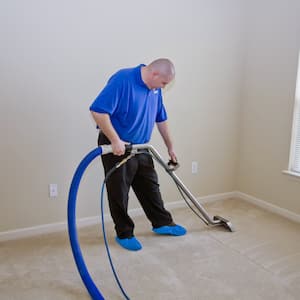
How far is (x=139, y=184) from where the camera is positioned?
101 inches

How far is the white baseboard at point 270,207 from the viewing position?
2.97 metres

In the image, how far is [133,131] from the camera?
2299mm

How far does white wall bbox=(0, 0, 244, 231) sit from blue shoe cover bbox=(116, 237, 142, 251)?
555 millimetres

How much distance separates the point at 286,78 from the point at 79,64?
1868 mm

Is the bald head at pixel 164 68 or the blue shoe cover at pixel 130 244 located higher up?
the bald head at pixel 164 68

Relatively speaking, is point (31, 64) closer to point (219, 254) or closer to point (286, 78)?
point (219, 254)

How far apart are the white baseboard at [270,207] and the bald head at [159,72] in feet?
5.97

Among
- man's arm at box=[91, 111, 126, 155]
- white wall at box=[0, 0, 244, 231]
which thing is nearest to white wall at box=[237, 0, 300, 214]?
white wall at box=[0, 0, 244, 231]

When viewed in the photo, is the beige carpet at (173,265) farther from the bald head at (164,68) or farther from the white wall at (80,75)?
the bald head at (164,68)

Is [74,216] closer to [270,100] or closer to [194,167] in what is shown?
[194,167]

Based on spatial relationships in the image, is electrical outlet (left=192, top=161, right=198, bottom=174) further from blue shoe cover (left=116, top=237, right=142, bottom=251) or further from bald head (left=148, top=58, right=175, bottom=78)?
bald head (left=148, top=58, right=175, bottom=78)

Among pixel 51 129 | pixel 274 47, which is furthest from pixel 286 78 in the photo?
pixel 51 129

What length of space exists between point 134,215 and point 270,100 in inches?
68.4

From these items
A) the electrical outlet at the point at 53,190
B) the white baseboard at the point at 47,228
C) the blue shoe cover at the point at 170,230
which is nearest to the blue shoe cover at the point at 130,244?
the blue shoe cover at the point at 170,230
